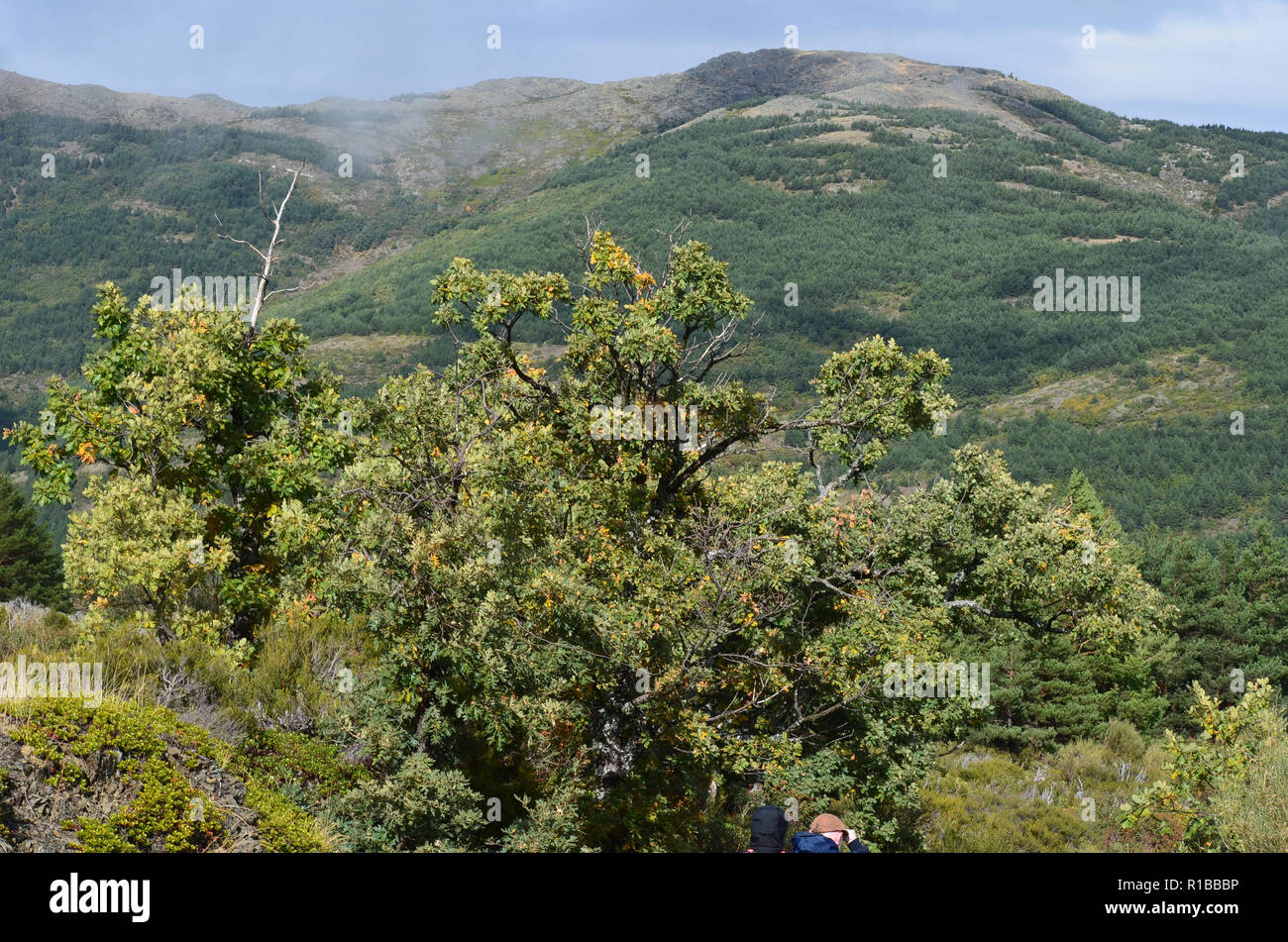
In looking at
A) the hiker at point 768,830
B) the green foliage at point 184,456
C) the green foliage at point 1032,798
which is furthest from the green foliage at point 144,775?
the green foliage at point 1032,798

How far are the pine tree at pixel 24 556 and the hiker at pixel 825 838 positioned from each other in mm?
46404

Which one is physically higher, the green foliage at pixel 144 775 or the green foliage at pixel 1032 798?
the green foliage at pixel 144 775

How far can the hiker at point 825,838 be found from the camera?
5652mm

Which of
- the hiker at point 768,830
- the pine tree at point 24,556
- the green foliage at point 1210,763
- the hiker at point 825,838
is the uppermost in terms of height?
the hiker at point 768,830

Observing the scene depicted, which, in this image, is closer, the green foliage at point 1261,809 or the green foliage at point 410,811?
the green foliage at point 1261,809

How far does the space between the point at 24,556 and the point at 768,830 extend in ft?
169

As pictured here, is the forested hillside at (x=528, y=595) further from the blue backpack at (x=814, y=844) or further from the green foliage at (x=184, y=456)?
the blue backpack at (x=814, y=844)

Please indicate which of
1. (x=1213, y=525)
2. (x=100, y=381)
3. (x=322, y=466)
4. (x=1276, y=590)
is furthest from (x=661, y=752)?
(x=1213, y=525)

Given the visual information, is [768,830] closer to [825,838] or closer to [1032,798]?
[825,838]

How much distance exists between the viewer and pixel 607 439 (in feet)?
51.6

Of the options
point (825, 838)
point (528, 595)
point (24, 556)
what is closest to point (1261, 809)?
point (825, 838)
